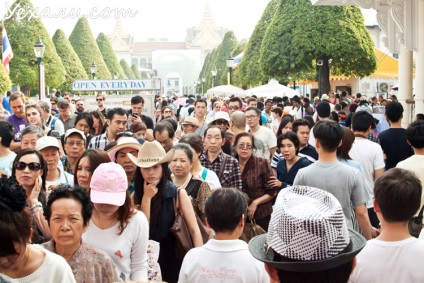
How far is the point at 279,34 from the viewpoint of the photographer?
33.2 metres

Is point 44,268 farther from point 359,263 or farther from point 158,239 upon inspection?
point 158,239

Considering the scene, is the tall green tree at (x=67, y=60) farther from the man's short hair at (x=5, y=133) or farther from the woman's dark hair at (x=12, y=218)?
the woman's dark hair at (x=12, y=218)

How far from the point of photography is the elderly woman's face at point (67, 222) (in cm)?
401

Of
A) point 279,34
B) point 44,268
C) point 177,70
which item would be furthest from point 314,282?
point 177,70

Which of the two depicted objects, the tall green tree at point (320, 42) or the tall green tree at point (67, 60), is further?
the tall green tree at point (67, 60)

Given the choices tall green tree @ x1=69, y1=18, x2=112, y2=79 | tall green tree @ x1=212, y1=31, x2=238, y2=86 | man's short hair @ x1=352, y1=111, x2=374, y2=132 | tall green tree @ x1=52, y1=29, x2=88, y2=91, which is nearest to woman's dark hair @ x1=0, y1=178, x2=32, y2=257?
man's short hair @ x1=352, y1=111, x2=374, y2=132

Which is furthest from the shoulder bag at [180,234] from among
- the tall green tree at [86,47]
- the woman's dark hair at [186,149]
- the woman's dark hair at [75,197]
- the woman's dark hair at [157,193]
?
the tall green tree at [86,47]

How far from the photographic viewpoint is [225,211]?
3965mm

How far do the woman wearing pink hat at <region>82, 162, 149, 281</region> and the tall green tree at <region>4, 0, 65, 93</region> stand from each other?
35267 mm

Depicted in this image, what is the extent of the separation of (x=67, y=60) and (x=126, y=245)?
49328 mm

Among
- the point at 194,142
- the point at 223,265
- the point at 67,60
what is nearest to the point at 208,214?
the point at 223,265

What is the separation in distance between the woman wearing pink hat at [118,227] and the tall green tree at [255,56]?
41199 mm

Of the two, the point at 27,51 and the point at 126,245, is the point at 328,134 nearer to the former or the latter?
the point at 126,245

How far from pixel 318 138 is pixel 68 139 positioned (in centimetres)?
288
